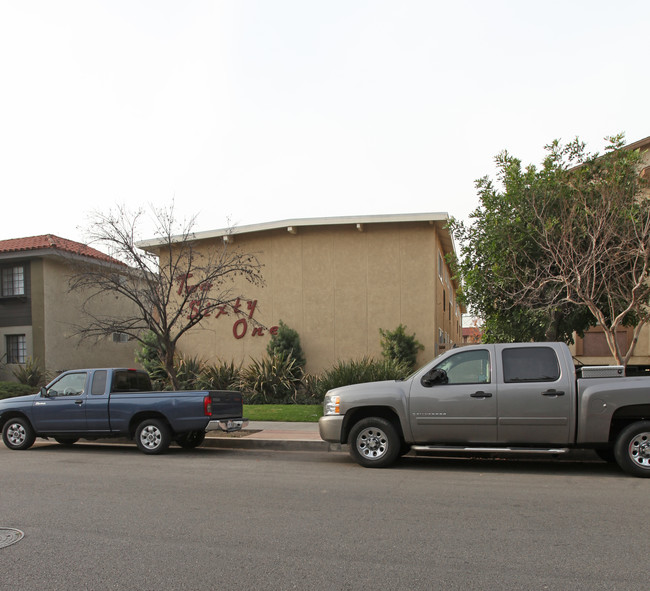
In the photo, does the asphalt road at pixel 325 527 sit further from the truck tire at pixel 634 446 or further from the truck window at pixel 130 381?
the truck window at pixel 130 381

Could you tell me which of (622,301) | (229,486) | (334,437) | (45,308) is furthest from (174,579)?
(45,308)

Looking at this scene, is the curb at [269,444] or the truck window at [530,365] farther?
the curb at [269,444]

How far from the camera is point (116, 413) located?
36.4 feet

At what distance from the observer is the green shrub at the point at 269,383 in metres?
19.5

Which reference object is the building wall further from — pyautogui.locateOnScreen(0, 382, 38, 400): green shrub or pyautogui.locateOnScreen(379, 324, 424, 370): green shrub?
pyautogui.locateOnScreen(0, 382, 38, 400): green shrub

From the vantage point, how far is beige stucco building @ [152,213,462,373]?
69.4ft

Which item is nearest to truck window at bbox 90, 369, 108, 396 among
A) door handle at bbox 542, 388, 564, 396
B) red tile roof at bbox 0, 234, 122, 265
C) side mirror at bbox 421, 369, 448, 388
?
side mirror at bbox 421, 369, 448, 388

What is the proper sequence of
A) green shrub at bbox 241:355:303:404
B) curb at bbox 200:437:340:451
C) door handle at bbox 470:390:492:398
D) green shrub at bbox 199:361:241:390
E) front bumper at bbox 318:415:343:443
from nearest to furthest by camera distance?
door handle at bbox 470:390:492:398, front bumper at bbox 318:415:343:443, curb at bbox 200:437:340:451, green shrub at bbox 241:355:303:404, green shrub at bbox 199:361:241:390

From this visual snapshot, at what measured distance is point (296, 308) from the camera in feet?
73.5

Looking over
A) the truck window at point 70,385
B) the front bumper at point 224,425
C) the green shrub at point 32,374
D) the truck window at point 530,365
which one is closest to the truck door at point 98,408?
the truck window at point 70,385

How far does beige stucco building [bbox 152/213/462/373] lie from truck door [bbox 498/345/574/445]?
38.9ft

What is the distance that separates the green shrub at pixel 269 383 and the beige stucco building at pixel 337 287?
1479 mm

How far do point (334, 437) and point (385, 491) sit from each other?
2082 millimetres

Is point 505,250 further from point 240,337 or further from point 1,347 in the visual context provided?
point 1,347
